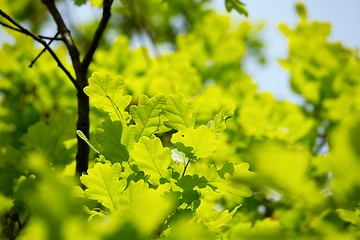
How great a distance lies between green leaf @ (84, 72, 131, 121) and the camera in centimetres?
100

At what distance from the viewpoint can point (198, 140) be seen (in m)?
0.94

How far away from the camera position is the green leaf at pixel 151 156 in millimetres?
925

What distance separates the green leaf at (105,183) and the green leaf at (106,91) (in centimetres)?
18

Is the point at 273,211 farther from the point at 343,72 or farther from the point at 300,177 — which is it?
the point at 300,177

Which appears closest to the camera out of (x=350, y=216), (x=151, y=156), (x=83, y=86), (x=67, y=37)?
(x=350, y=216)

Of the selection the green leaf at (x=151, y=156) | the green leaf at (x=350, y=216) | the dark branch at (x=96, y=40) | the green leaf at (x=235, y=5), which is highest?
the green leaf at (x=235, y=5)

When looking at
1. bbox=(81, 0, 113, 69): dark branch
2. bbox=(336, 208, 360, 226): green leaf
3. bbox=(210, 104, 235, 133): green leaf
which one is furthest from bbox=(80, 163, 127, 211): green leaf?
bbox=(81, 0, 113, 69): dark branch

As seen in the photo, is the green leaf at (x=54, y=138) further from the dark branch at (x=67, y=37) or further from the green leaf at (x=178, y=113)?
the green leaf at (x=178, y=113)

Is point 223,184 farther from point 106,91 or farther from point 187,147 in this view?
point 106,91

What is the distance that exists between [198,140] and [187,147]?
0.03m

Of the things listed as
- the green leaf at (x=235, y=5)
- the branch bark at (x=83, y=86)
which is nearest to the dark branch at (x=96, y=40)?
the branch bark at (x=83, y=86)

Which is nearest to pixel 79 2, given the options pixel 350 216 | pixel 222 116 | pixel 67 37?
pixel 67 37

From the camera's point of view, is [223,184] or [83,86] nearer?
[223,184]

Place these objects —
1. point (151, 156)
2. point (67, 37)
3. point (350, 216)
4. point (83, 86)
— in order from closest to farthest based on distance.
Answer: point (350, 216), point (151, 156), point (83, 86), point (67, 37)
